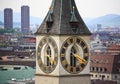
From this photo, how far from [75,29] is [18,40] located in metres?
71.8

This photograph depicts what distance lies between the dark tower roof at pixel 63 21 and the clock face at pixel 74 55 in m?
0.14

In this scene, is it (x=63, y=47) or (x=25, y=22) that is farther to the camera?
(x=25, y=22)

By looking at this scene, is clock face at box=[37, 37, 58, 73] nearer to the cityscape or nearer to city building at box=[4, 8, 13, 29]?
the cityscape

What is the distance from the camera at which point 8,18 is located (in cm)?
9431

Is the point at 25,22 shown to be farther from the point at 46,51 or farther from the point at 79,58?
the point at 79,58

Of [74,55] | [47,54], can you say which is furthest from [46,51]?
[74,55]

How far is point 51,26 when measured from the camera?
1003 cm

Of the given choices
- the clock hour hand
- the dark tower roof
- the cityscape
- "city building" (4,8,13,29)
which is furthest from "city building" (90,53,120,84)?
"city building" (4,8,13,29)

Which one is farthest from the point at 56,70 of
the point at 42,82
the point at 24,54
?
the point at 24,54

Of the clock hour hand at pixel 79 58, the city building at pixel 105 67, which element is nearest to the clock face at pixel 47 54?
the clock hour hand at pixel 79 58

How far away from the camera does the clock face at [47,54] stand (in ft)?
32.3

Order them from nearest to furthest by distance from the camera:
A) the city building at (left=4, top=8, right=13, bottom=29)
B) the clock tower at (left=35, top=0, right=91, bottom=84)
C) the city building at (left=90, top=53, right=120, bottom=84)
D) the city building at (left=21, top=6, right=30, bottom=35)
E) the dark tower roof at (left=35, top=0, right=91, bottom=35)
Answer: the clock tower at (left=35, top=0, right=91, bottom=84) < the dark tower roof at (left=35, top=0, right=91, bottom=35) < the city building at (left=90, top=53, right=120, bottom=84) < the city building at (left=4, top=8, right=13, bottom=29) < the city building at (left=21, top=6, right=30, bottom=35)

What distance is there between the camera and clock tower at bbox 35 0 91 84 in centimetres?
984

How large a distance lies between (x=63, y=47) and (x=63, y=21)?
1.29 feet
